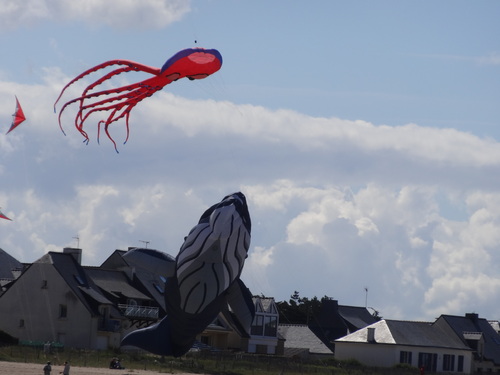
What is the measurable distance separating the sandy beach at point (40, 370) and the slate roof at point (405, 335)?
26.5 m

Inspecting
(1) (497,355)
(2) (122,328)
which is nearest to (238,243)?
(2) (122,328)

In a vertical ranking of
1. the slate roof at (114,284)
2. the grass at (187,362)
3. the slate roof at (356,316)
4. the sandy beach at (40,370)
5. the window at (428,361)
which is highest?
the slate roof at (356,316)

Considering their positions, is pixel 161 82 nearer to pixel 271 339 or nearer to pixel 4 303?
pixel 4 303

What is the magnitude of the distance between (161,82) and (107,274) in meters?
35.8

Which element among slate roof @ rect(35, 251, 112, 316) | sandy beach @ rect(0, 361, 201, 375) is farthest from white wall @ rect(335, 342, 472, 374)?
sandy beach @ rect(0, 361, 201, 375)

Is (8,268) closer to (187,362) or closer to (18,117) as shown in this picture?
(187,362)

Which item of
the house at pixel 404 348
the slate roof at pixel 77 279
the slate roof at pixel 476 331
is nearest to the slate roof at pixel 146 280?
the slate roof at pixel 77 279

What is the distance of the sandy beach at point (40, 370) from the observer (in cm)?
4544

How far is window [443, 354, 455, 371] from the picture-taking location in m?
76.2

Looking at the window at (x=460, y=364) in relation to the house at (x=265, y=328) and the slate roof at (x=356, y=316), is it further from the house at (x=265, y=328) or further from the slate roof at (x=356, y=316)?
the slate roof at (x=356, y=316)

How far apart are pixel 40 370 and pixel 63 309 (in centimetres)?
2003

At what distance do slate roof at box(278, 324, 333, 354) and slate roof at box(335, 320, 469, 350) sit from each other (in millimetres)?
7236

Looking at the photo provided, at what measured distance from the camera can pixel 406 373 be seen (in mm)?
65688

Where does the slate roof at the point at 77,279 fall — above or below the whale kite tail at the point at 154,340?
above
